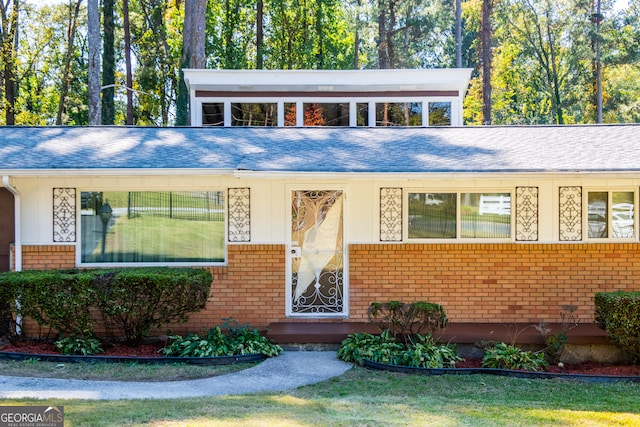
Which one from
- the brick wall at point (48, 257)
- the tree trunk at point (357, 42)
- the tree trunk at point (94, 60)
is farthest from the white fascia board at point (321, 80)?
the tree trunk at point (357, 42)

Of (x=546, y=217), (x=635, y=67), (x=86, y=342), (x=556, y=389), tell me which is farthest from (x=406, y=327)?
(x=635, y=67)

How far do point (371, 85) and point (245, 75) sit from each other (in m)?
3.06

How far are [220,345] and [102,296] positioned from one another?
173 centimetres

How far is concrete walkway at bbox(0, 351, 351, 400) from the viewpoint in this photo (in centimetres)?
664

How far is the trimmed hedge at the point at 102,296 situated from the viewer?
27.2 ft

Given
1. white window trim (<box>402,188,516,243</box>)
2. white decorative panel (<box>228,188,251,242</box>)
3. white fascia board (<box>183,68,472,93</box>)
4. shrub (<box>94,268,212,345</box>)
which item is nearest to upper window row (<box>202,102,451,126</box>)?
white fascia board (<box>183,68,472,93</box>)

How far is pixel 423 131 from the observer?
11781 mm

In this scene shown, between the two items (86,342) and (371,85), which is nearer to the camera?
(86,342)

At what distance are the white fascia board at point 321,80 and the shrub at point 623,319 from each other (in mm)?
8104

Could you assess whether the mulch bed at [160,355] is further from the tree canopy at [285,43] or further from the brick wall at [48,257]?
the tree canopy at [285,43]

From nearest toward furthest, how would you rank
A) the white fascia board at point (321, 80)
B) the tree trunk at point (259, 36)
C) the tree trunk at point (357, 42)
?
1. the white fascia board at point (321, 80)
2. the tree trunk at point (259, 36)
3. the tree trunk at point (357, 42)

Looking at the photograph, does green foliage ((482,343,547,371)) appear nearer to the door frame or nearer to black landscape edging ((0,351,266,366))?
the door frame

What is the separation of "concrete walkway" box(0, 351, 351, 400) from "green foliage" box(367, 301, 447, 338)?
2.89 ft

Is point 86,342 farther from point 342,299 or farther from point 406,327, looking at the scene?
point 406,327
